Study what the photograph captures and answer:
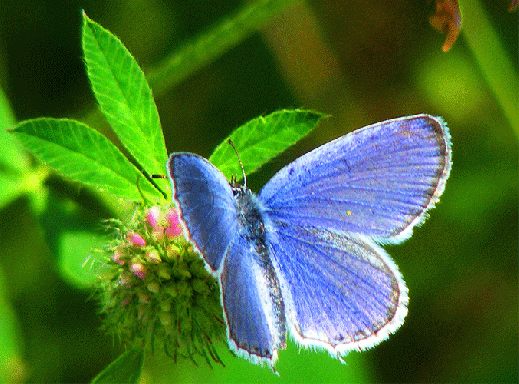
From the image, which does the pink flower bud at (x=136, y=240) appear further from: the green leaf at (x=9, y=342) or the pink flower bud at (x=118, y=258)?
the green leaf at (x=9, y=342)

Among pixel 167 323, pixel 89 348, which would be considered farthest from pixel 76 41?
pixel 167 323

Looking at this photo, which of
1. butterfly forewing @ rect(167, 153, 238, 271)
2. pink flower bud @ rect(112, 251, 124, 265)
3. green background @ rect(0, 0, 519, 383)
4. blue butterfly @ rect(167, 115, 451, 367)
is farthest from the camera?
green background @ rect(0, 0, 519, 383)

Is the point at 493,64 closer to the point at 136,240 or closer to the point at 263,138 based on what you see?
the point at 263,138

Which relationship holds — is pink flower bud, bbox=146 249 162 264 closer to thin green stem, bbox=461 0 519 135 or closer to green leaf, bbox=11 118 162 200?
green leaf, bbox=11 118 162 200

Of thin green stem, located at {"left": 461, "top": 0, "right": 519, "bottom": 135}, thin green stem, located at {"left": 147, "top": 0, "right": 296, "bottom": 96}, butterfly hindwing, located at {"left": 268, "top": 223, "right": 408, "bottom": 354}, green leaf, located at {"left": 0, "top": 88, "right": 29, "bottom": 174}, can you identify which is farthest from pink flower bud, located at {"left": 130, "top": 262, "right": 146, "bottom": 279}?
thin green stem, located at {"left": 461, "top": 0, "right": 519, "bottom": 135}

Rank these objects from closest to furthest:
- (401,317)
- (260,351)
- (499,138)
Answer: (260,351) < (401,317) < (499,138)

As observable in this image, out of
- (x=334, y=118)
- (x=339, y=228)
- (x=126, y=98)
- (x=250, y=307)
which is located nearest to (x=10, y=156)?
(x=126, y=98)

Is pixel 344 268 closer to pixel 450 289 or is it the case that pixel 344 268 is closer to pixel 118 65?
pixel 118 65
